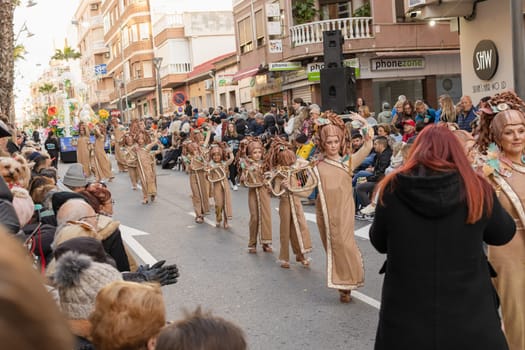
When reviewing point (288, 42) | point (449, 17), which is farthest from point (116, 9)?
point (449, 17)

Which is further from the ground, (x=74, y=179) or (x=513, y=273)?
(x=74, y=179)

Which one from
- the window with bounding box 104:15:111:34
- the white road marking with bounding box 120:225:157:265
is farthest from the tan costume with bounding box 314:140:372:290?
the window with bounding box 104:15:111:34

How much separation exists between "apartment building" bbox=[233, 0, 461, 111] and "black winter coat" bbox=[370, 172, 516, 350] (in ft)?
82.3

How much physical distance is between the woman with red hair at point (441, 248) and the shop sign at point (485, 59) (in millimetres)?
14473

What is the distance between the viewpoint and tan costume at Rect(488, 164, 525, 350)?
13.6 feet

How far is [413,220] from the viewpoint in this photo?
3.21m

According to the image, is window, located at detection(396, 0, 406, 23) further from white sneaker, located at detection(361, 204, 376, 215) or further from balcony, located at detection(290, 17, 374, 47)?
white sneaker, located at detection(361, 204, 376, 215)

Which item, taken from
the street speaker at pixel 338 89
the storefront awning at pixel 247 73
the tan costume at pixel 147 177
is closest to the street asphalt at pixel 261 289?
the tan costume at pixel 147 177

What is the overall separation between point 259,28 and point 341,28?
20.0ft

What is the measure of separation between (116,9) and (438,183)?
70081 mm

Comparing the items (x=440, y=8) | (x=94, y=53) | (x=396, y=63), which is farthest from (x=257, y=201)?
(x=94, y=53)

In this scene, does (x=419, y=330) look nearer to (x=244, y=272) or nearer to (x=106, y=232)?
(x=106, y=232)

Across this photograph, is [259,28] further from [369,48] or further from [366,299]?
[366,299]

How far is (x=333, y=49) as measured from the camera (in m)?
15.9
